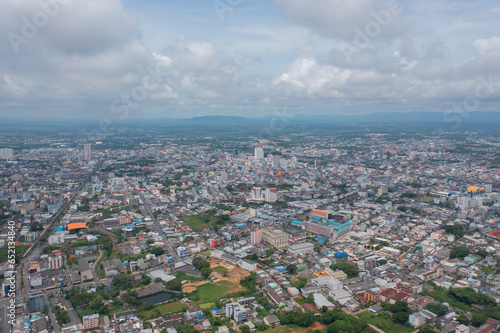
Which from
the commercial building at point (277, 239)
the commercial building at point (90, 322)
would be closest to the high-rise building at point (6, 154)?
the commercial building at point (277, 239)

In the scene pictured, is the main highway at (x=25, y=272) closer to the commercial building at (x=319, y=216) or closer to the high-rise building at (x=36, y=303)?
the high-rise building at (x=36, y=303)

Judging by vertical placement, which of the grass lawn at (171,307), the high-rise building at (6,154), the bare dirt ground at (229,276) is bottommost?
the bare dirt ground at (229,276)

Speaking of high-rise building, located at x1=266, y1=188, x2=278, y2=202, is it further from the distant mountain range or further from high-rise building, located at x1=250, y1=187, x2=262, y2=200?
the distant mountain range

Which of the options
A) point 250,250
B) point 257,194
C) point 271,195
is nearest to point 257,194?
point 257,194

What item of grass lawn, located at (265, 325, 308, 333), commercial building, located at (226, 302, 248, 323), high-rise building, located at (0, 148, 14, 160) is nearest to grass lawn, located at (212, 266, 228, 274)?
commercial building, located at (226, 302, 248, 323)

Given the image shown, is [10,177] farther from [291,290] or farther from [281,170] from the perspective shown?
[291,290]
